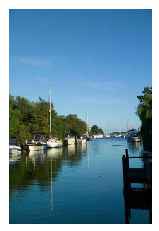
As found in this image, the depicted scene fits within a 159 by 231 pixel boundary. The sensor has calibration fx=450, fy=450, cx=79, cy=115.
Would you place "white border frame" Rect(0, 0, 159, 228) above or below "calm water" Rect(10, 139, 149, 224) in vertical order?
above

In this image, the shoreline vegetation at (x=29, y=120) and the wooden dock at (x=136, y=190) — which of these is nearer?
the wooden dock at (x=136, y=190)

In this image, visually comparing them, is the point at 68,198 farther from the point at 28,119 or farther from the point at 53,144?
the point at 53,144

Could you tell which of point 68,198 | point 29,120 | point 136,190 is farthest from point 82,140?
point 136,190

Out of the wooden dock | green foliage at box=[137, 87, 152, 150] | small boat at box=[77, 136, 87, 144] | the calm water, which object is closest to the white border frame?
the calm water

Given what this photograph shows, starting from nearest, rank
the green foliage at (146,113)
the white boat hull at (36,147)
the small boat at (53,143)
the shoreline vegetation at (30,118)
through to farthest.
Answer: the green foliage at (146,113) < the shoreline vegetation at (30,118) < the white boat hull at (36,147) < the small boat at (53,143)

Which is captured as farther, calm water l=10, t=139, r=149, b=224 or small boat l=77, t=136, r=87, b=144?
small boat l=77, t=136, r=87, b=144

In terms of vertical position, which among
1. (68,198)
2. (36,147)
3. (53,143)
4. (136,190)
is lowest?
(68,198)

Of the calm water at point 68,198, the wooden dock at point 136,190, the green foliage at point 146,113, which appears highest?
the green foliage at point 146,113

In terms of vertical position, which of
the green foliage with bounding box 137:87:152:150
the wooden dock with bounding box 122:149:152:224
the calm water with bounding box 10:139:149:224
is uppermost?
the green foliage with bounding box 137:87:152:150

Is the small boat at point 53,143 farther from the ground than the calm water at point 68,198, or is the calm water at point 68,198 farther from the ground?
the small boat at point 53,143

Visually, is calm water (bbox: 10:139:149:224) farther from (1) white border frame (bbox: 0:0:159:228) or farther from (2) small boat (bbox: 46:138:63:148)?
(2) small boat (bbox: 46:138:63:148)
